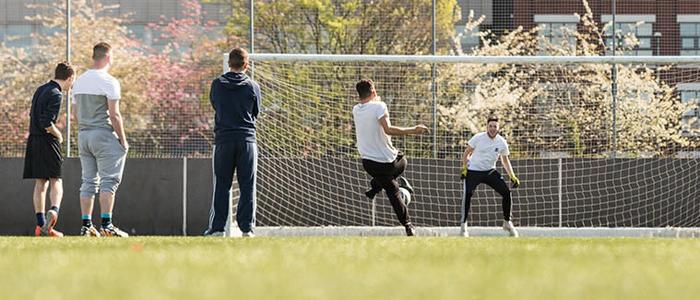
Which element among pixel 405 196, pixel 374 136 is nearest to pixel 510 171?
pixel 405 196

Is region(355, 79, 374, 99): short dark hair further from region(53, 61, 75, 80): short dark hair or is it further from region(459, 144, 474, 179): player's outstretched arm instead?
region(459, 144, 474, 179): player's outstretched arm

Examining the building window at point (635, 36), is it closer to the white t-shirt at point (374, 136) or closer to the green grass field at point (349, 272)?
the white t-shirt at point (374, 136)

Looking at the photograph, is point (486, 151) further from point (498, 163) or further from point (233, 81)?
point (233, 81)

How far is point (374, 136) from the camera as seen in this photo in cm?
1048

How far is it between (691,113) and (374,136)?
7.57 meters

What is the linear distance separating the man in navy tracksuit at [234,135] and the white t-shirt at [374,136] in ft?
4.27

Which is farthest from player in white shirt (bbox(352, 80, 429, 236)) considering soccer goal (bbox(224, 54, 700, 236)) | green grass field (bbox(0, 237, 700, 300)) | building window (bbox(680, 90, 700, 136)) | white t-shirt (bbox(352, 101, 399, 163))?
building window (bbox(680, 90, 700, 136))

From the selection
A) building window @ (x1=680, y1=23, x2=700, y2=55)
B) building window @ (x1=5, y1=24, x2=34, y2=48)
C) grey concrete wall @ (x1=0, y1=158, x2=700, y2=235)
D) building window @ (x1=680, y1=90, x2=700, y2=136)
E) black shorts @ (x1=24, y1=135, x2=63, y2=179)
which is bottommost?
grey concrete wall @ (x1=0, y1=158, x2=700, y2=235)

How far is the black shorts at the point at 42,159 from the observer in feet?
34.0

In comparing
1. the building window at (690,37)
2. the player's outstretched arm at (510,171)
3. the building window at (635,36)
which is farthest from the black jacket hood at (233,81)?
the building window at (690,37)

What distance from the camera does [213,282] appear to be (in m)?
4.00

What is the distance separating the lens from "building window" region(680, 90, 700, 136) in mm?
16562

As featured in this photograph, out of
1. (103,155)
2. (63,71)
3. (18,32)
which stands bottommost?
(103,155)

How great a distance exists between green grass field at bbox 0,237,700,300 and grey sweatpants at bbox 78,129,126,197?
328 centimetres
